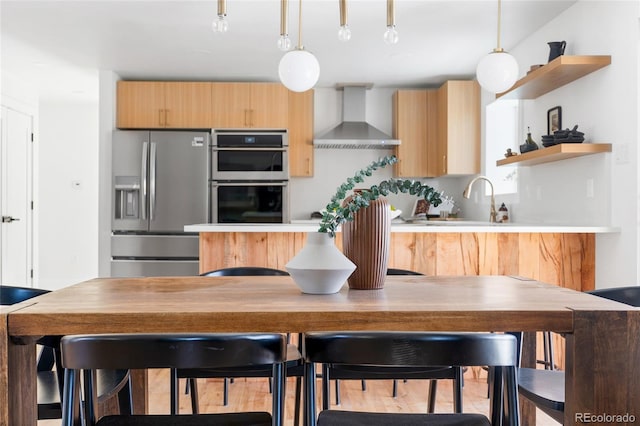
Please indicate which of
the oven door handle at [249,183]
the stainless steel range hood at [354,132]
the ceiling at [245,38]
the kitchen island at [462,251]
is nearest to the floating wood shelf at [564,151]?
the kitchen island at [462,251]

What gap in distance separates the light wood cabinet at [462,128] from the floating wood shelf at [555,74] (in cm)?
115

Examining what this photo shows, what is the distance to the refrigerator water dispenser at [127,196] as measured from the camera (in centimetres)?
505

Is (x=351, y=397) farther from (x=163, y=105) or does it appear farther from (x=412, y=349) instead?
(x=163, y=105)

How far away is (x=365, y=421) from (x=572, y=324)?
53 centimetres

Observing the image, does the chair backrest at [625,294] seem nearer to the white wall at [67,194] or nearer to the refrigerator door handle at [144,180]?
the refrigerator door handle at [144,180]

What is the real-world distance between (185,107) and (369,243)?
4.06 meters

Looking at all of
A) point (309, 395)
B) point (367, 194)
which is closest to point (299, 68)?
point (367, 194)

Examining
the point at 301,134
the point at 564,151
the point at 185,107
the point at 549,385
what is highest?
the point at 185,107

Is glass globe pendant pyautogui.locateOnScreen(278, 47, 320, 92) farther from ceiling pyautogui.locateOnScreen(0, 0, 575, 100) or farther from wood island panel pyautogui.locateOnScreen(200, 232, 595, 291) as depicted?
ceiling pyautogui.locateOnScreen(0, 0, 575, 100)

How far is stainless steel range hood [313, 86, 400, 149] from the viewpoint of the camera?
5.35 m

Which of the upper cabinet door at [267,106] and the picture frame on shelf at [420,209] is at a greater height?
the upper cabinet door at [267,106]

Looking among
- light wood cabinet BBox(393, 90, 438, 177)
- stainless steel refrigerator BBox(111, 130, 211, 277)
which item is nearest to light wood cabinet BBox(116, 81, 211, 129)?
stainless steel refrigerator BBox(111, 130, 211, 277)

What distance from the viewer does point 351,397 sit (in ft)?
9.48

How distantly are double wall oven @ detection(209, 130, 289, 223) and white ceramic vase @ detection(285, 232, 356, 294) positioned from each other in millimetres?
3505
